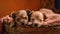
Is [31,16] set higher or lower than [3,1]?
lower

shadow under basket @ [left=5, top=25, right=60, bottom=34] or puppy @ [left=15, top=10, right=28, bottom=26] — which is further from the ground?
puppy @ [left=15, top=10, right=28, bottom=26]

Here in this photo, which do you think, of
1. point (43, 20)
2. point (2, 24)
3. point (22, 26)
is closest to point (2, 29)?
point (2, 24)

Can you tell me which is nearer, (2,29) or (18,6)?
(2,29)

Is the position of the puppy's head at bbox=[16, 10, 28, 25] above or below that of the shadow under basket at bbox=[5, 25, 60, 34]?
above

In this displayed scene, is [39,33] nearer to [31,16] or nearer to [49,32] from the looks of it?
[49,32]

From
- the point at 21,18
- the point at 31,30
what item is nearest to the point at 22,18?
the point at 21,18

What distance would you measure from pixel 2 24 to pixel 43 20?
0.51 m

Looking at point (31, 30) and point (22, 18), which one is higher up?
point (22, 18)

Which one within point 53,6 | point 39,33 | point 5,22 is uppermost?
point 53,6

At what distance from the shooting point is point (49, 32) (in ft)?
4.95

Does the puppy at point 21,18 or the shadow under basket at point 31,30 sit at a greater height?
the puppy at point 21,18

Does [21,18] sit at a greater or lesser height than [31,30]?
greater

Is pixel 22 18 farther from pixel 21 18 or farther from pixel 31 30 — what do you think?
pixel 31 30

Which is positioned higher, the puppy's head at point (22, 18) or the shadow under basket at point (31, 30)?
the puppy's head at point (22, 18)
